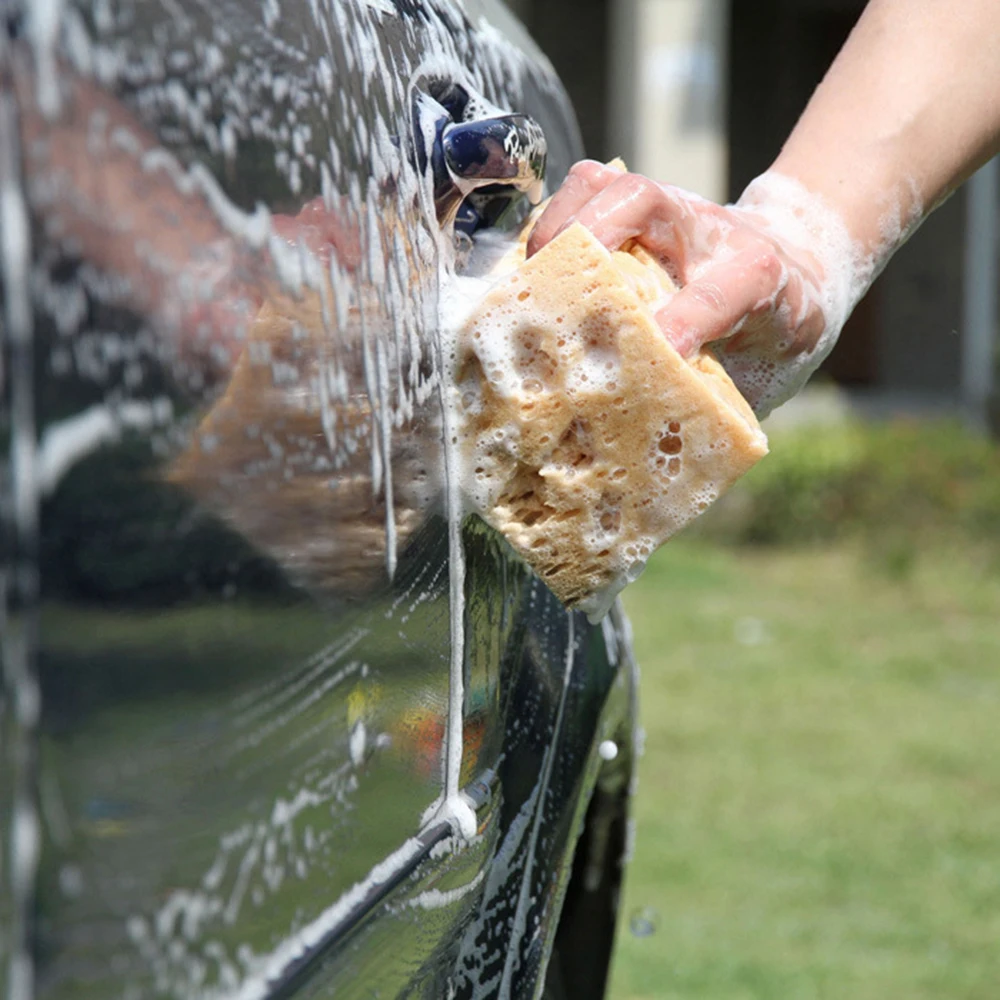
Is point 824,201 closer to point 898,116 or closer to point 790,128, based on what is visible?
point 898,116

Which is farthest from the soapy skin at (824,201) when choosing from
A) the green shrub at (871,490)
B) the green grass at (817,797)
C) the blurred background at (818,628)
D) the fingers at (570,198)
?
the green shrub at (871,490)

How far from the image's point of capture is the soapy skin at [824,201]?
1.23 meters

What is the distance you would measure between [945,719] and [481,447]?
14.2 feet

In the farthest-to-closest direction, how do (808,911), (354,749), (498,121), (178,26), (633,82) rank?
(633,82), (808,911), (498,121), (354,749), (178,26)

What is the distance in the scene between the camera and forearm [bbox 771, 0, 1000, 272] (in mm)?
1519

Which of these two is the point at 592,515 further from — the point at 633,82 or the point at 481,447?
the point at 633,82

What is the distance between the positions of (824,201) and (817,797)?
3113 millimetres

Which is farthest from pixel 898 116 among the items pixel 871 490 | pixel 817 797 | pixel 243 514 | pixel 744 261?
pixel 871 490

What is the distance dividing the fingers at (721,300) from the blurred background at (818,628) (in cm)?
127

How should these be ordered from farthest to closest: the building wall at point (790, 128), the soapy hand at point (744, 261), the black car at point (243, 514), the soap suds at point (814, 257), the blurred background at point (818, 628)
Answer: the building wall at point (790, 128), the blurred background at point (818, 628), the soap suds at point (814, 257), the soapy hand at point (744, 261), the black car at point (243, 514)

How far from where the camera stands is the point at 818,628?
6379mm

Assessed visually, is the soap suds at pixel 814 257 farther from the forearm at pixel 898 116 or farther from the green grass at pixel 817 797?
the green grass at pixel 817 797

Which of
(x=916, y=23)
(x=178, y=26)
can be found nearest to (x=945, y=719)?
(x=916, y=23)

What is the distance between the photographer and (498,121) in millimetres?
1091
